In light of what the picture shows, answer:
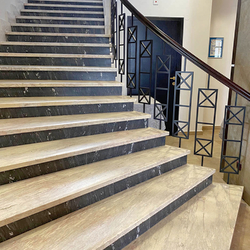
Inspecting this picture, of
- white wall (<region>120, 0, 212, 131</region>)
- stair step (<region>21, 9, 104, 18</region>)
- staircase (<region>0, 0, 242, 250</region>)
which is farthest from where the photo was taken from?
white wall (<region>120, 0, 212, 131</region>)

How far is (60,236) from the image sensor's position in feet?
4.23

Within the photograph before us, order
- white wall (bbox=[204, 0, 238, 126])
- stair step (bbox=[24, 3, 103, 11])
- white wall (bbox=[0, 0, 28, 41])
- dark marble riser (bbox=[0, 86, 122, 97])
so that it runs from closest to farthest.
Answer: dark marble riser (bbox=[0, 86, 122, 97]) < white wall (bbox=[0, 0, 28, 41]) < stair step (bbox=[24, 3, 103, 11]) < white wall (bbox=[204, 0, 238, 126])

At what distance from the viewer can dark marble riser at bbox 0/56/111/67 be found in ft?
9.20

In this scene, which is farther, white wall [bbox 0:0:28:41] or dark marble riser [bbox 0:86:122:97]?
white wall [bbox 0:0:28:41]

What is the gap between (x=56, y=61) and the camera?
2930 millimetres

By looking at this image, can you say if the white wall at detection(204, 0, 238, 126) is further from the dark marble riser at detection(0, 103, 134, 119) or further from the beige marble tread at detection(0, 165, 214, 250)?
the beige marble tread at detection(0, 165, 214, 250)

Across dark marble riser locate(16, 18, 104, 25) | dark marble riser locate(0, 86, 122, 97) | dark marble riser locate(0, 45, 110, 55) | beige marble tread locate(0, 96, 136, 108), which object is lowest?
beige marble tread locate(0, 96, 136, 108)

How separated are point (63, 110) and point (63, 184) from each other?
92cm

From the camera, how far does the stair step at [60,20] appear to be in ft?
12.1

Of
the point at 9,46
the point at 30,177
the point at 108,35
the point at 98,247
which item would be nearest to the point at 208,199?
the point at 98,247

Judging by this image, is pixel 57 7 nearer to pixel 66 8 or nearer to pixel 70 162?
pixel 66 8

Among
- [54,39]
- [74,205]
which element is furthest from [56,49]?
[74,205]

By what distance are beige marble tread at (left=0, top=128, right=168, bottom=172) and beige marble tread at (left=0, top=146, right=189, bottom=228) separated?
13cm

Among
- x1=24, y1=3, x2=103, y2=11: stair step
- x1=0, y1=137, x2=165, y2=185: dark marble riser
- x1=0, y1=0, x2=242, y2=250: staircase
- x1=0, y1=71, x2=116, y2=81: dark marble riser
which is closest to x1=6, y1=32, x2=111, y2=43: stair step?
x1=0, y1=0, x2=242, y2=250: staircase
